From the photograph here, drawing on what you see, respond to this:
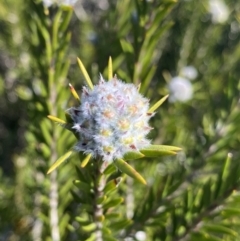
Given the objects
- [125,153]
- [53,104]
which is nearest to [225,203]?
[125,153]

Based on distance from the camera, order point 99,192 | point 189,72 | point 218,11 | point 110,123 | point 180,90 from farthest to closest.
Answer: point 218,11
point 189,72
point 180,90
point 99,192
point 110,123

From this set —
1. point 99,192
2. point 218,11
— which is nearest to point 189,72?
point 218,11

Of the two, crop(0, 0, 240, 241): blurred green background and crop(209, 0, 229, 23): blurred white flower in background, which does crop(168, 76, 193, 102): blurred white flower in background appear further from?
crop(209, 0, 229, 23): blurred white flower in background

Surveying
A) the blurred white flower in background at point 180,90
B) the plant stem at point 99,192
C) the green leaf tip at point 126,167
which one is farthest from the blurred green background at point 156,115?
the green leaf tip at point 126,167

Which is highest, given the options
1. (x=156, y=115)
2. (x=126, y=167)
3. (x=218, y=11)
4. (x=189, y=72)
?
(x=218, y=11)

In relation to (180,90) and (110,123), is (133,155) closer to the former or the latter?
(110,123)

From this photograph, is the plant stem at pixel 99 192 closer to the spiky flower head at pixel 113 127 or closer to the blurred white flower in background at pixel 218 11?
the spiky flower head at pixel 113 127

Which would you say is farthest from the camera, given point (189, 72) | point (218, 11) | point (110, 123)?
point (218, 11)
